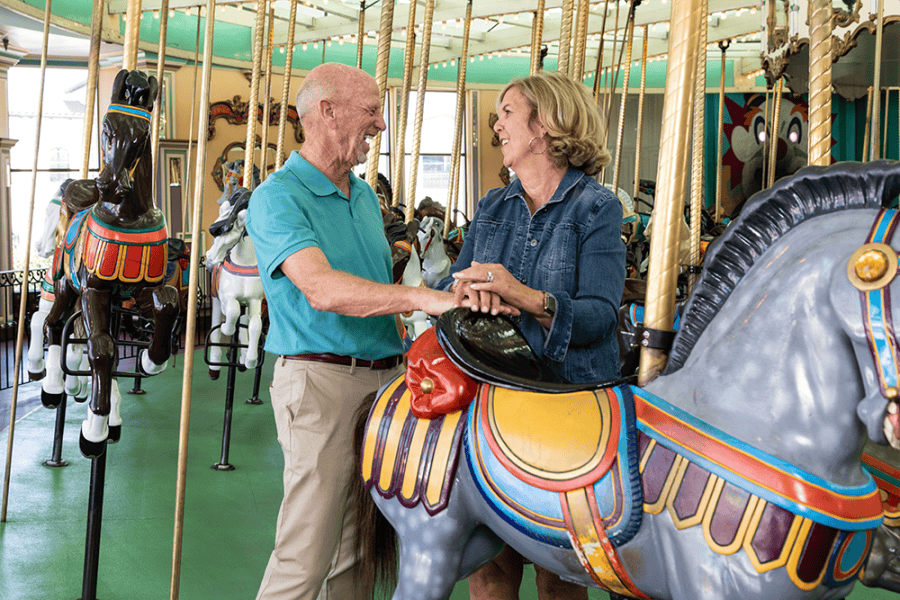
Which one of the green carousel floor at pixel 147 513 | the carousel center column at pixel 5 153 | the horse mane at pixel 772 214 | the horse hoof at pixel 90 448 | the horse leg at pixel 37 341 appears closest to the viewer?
the horse mane at pixel 772 214

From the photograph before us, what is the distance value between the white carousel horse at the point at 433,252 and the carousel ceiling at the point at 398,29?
2269mm

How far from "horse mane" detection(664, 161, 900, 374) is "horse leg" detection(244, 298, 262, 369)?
149 inches

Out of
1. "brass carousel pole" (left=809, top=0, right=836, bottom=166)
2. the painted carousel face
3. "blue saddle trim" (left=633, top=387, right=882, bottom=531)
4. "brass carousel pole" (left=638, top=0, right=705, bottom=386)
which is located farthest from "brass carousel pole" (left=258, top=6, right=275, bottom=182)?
the painted carousel face

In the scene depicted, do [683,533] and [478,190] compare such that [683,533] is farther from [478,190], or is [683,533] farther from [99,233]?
[478,190]

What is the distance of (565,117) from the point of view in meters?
1.64

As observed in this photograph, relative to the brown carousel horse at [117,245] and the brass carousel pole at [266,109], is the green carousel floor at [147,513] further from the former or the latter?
the brass carousel pole at [266,109]

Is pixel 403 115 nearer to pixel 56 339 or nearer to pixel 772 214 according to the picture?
pixel 56 339

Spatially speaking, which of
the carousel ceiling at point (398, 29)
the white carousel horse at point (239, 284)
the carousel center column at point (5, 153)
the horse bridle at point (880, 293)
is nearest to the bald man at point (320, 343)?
the horse bridle at point (880, 293)

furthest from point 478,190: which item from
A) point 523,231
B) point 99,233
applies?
point 523,231

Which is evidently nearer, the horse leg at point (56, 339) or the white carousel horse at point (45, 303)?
the horse leg at point (56, 339)

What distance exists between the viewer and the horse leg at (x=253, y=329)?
189 inches

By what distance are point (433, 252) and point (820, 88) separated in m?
4.02

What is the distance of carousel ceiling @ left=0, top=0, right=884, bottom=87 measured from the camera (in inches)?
318

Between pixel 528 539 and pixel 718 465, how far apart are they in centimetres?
41
